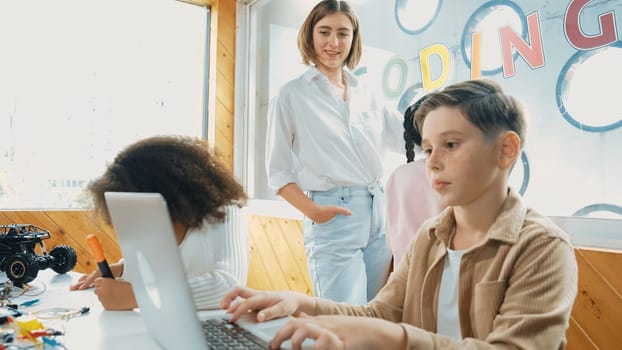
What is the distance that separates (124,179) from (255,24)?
2774 mm

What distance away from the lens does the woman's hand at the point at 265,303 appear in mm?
Result: 792

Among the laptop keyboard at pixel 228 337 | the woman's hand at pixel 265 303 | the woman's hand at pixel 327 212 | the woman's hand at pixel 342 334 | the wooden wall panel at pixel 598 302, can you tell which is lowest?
the wooden wall panel at pixel 598 302

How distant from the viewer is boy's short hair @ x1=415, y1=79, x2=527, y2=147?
0.83 m

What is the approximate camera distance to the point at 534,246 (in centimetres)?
74

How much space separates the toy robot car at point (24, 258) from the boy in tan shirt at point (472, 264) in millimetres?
727

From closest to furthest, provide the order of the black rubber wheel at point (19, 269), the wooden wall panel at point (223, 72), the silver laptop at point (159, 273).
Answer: the silver laptop at point (159, 273) < the black rubber wheel at point (19, 269) < the wooden wall panel at point (223, 72)

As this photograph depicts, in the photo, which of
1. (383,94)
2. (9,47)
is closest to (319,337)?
(383,94)

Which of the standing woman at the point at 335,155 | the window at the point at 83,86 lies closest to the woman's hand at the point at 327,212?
the standing woman at the point at 335,155

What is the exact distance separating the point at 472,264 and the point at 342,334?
1.02ft

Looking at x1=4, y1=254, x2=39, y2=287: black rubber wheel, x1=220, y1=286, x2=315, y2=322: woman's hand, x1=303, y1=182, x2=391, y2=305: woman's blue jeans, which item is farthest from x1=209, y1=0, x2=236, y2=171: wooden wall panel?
x1=220, y1=286, x2=315, y2=322: woman's hand

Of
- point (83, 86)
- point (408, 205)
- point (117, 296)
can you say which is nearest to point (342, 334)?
point (117, 296)

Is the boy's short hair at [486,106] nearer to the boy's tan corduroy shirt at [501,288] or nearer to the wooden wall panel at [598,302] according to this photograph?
the boy's tan corduroy shirt at [501,288]

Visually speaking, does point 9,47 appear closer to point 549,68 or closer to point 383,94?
point 383,94

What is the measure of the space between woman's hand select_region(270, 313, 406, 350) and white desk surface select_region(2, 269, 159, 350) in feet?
0.89
